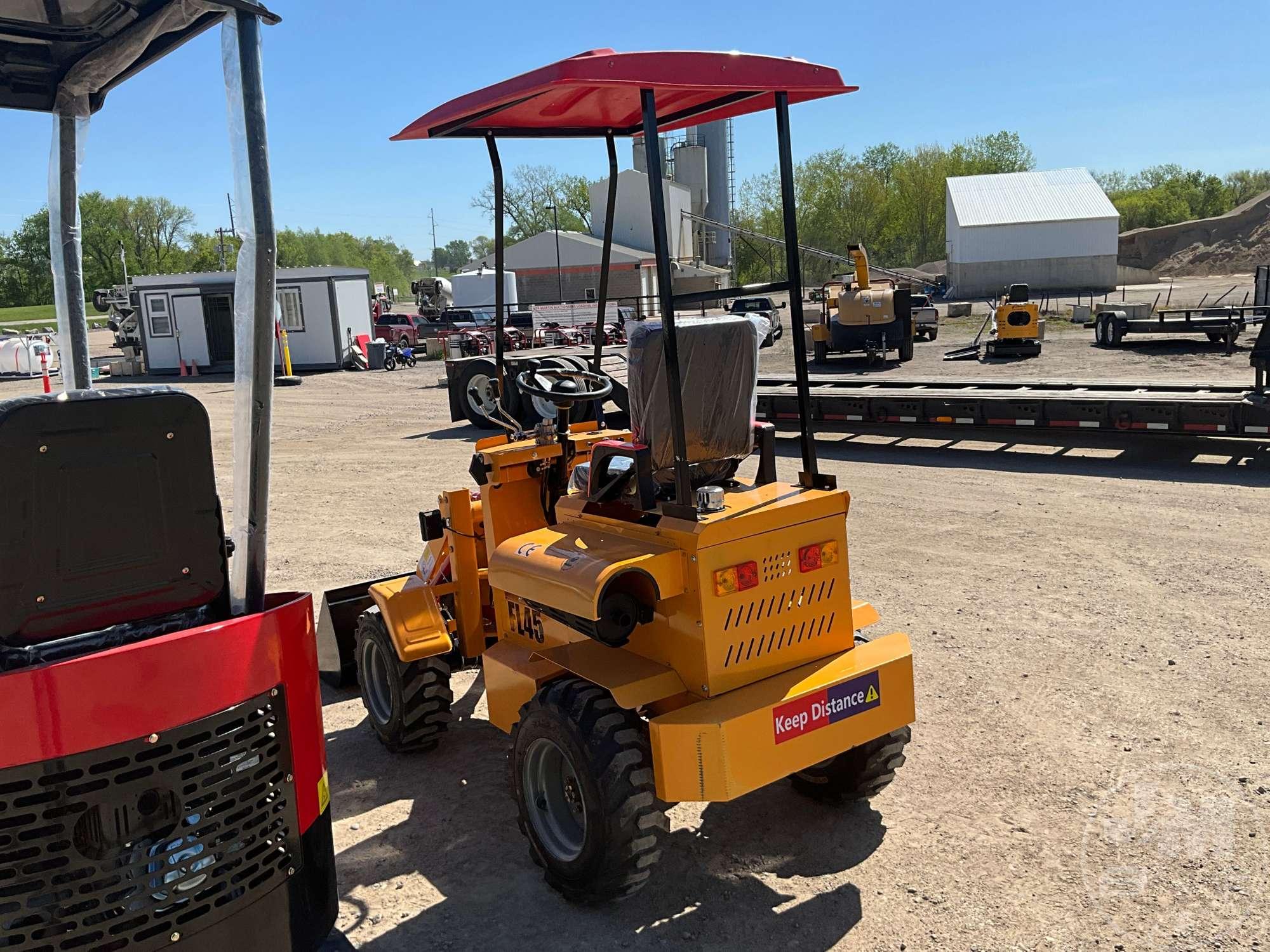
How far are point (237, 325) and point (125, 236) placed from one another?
658cm

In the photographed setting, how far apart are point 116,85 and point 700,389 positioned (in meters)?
2.61

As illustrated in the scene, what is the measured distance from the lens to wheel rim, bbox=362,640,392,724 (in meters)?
5.50

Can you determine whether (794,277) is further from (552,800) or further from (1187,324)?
(1187,324)

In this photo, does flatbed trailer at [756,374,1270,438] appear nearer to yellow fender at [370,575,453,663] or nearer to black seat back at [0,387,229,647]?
yellow fender at [370,575,453,663]

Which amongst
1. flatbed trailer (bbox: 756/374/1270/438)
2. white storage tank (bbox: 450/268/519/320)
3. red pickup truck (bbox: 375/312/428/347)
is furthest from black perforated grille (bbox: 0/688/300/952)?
white storage tank (bbox: 450/268/519/320)

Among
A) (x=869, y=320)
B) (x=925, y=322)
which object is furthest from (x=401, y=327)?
(x=869, y=320)

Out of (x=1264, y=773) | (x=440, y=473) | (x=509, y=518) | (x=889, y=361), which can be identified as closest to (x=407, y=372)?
(x=889, y=361)

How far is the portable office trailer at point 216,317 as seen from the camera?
30.3 metres

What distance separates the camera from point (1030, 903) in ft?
12.6

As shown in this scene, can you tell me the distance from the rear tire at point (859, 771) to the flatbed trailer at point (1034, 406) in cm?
839

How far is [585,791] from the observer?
3.72m

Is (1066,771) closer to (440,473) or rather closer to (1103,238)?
(440,473)

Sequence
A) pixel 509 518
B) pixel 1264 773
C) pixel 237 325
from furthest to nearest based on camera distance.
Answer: pixel 509 518
pixel 1264 773
pixel 237 325

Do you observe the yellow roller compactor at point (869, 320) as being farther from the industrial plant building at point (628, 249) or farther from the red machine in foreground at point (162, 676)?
the red machine in foreground at point (162, 676)
